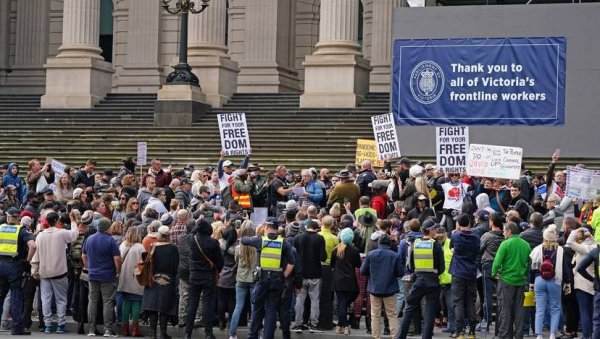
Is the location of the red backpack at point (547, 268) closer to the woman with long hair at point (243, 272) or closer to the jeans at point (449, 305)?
the jeans at point (449, 305)

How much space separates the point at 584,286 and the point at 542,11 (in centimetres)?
1421

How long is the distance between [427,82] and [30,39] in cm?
2245

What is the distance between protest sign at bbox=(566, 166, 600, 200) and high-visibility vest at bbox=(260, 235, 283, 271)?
21.2 feet

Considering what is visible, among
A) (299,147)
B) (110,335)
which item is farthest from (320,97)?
(110,335)

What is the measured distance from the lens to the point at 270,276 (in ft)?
87.6

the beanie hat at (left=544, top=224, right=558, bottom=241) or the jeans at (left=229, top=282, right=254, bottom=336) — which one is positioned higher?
the beanie hat at (left=544, top=224, right=558, bottom=241)

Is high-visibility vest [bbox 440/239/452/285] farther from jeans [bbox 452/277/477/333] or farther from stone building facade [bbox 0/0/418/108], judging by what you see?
stone building facade [bbox 0/0/418/108]

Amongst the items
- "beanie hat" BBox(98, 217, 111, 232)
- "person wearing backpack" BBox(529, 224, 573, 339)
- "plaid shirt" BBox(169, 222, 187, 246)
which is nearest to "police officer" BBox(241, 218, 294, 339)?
"plaid shirt" BBox(169, 222, 187, 246)

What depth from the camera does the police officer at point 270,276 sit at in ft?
87.4

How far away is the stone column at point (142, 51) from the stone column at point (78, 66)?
457 centimetres

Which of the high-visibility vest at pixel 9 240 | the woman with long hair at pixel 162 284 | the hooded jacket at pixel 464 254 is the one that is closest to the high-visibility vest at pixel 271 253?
the woman with long hair at pixel 162 284

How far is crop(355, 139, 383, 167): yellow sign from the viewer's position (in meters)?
36.4

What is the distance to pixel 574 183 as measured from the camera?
101 feet

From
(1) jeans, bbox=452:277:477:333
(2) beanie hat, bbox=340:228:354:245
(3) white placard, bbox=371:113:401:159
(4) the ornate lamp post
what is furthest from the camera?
(4) the ornate lamp post
